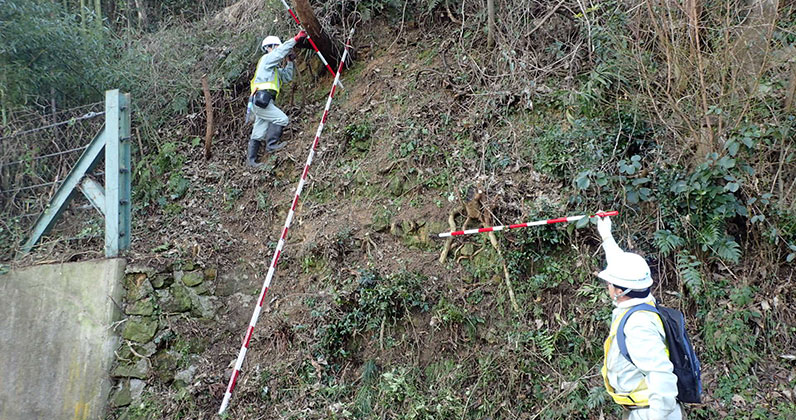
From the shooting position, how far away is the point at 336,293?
6430 millimetres

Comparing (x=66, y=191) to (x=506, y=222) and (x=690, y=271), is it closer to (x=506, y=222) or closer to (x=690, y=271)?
(x=506, y=222)

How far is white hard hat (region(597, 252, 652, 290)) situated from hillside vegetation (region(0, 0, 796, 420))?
5.95 ft

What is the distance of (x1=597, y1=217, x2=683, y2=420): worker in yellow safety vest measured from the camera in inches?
133

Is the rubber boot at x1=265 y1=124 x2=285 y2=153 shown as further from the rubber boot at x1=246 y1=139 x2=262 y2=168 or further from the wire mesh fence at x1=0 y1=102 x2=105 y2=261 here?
the wire mesh fence at x1=0 y1=102 x2=105 y2=261

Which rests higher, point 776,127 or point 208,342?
point 776,127

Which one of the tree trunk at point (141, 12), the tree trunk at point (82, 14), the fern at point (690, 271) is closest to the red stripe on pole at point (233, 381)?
the fern at point (690, 271)

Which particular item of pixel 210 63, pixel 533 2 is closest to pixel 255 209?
pixel 210 63

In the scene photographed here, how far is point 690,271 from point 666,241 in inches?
14.0

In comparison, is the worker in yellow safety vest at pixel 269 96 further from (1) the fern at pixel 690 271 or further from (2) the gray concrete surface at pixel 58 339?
(1) the fern at pixel 690 271

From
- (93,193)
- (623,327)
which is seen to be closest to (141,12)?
(93,193)

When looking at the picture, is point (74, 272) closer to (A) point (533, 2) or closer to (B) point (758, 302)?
(A) point (533, 2)

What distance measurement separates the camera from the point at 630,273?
12.1ft

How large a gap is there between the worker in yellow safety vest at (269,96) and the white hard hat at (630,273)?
5.98 metres

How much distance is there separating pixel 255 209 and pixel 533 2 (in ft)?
15.8
